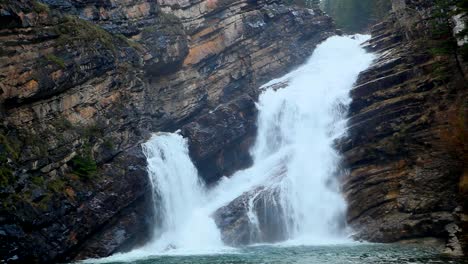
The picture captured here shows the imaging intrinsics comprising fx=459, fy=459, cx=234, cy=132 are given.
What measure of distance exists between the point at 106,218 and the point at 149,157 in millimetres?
7679

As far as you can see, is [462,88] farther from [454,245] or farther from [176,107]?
[176,107]

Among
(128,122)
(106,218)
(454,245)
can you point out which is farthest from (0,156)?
(454,245)

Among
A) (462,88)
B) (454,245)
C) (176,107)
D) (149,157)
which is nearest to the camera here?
(454,245)

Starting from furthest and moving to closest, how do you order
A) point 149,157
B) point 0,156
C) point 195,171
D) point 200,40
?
point 200,40 < point 195,171 < point 149,157 < point 0,156

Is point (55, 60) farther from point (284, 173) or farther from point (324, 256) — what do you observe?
point (324, 256)

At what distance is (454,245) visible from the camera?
83.6 ft

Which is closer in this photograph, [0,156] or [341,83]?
[0,156]

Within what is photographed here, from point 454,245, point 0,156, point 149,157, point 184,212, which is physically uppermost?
point 0,156

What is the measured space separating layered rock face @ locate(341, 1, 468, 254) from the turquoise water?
2.53m

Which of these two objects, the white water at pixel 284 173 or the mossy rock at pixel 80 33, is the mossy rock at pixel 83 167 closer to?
the white water at pixel 284 173

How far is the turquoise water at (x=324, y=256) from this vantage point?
2439cm

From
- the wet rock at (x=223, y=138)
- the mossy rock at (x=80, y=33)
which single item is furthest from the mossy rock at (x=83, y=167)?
the wet rock at (x=223, y=138)

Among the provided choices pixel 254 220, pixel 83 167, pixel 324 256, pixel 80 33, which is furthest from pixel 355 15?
pixel 324 256

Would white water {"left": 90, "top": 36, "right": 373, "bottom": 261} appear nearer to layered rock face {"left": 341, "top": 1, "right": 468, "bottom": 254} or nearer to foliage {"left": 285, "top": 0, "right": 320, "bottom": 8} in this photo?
layered rock face {"left": 341, "top": 1, "right": 468, "bottom": 254}
